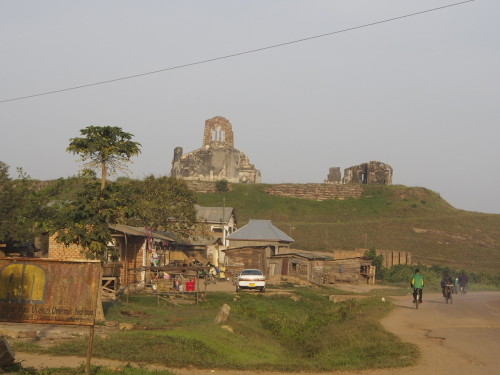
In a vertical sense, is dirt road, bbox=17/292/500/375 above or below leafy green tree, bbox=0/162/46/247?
below

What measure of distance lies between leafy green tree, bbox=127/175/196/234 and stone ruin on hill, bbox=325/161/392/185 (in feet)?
176

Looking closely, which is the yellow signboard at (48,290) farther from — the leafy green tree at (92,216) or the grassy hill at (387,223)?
the grassy hill at (387,223)

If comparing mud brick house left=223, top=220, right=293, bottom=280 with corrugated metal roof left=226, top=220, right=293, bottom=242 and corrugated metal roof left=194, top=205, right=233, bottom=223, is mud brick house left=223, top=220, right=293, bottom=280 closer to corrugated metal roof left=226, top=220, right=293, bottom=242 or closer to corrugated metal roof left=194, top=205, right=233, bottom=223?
corrugated metal roof left=226, top=220, right=293, bottom=242

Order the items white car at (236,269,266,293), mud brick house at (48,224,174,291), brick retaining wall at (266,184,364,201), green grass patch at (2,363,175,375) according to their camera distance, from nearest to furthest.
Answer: green grass patch at (2,363,175,375) < mud brick house at (48,224,174,291) < white car at (236,269,266,293) < brick retaining wall at (266,184,364,201)

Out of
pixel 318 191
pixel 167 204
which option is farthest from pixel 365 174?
pixel 167 204

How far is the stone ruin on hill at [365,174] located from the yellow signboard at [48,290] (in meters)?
95.0

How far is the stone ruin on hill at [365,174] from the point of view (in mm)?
104438

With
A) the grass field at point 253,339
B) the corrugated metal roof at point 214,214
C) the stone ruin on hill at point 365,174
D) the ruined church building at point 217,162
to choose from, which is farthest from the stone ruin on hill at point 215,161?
the grass field at point 253,339

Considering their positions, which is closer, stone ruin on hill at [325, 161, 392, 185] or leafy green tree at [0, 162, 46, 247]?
leafy green tree at [0, 162, 46, 247]

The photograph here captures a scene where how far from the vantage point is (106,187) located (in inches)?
893

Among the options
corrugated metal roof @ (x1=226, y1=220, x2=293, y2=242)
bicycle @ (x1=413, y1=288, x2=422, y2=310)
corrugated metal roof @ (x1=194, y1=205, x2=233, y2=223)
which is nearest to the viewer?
bicycle @ (x1=413, y1=288, x2=422, y2=310)

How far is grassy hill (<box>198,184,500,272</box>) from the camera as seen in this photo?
74.0 m

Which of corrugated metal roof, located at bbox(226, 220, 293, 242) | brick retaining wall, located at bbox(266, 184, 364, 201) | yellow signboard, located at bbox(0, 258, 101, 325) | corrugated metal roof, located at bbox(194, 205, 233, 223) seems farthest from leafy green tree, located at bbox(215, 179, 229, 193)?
yellow signboard, located at bbox(0, 258, 101, 325)

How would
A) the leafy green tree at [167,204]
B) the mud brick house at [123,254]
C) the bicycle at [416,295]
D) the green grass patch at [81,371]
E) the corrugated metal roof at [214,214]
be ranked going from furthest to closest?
the corrugated metal roof at [214,214] < the leafy green tree at [167,204] < the mud brick house at [123,254] < the bicycle at [416,295] < the green grass patch at [81,371]
